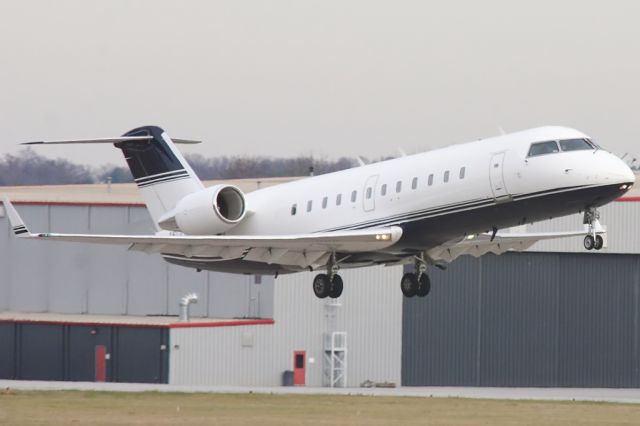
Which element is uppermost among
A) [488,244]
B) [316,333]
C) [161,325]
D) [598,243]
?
[488,244]

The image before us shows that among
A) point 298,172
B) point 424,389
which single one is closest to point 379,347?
point 424,389

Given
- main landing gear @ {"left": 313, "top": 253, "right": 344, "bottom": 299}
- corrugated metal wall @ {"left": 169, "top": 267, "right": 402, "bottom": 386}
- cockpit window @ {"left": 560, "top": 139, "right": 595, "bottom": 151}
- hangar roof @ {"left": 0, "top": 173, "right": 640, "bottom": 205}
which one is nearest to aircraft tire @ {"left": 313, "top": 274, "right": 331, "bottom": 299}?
main landing gear @ {"left": 313, "top": 253, "right": 344, "bottom": 299}

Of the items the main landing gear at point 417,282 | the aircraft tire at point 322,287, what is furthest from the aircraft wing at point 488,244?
the aircraft tire at point 322,287

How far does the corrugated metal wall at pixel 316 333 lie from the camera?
2295 inches

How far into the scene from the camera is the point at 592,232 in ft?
109

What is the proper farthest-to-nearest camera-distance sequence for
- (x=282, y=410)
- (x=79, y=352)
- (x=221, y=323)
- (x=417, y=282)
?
(x=79, y=352) < (x=221, y=323) < (x=282, y=410) < (x=417, y=282)

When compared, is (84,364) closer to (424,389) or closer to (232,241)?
(424,389)

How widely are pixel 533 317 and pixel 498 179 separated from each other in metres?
27.2

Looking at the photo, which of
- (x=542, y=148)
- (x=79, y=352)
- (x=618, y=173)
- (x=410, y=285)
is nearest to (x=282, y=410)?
(x=410, y=285)

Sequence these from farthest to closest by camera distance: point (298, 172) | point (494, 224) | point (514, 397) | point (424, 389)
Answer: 1. point (298, 172)
2. point (424, 389)
3. point (514, 397)
4. point (494, 224)

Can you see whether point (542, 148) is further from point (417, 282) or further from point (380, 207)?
point (417, 282)

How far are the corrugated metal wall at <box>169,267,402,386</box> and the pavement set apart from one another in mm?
1516

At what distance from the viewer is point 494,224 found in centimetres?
3459

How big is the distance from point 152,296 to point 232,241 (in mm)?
25206
